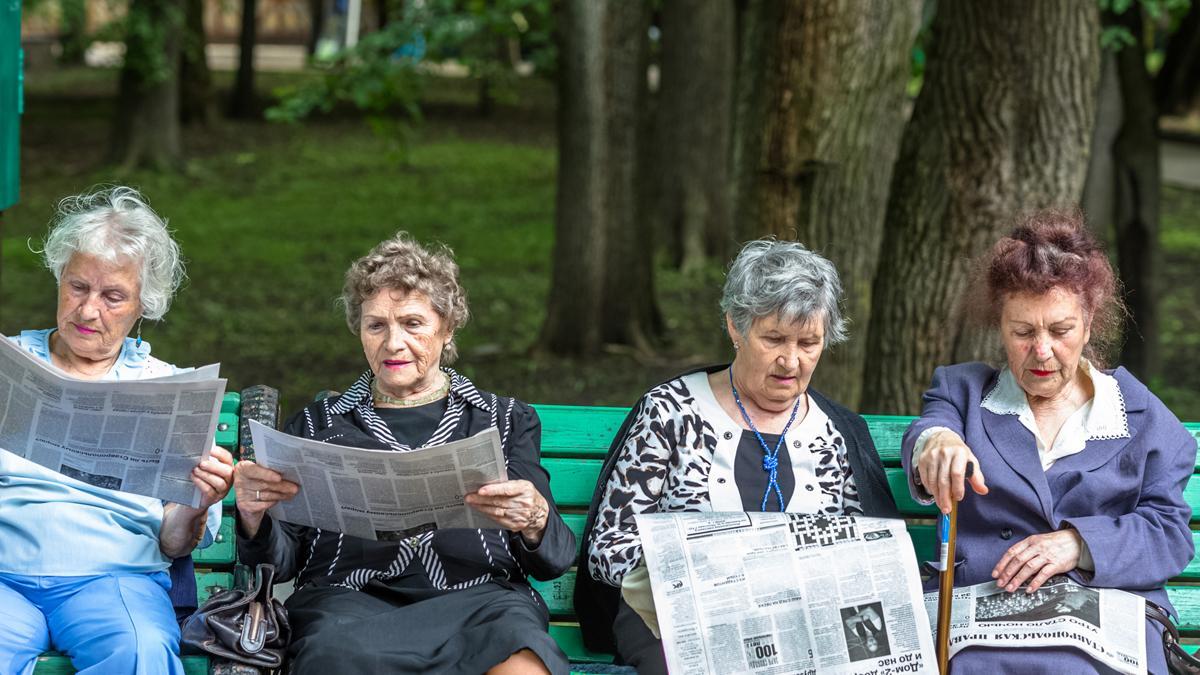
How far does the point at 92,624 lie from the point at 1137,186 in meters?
7.04

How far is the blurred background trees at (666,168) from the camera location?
5453mm

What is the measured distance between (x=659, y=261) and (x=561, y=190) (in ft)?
15.3

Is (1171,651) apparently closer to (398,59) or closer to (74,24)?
(398,59)

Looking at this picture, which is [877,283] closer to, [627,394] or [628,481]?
[628,481]

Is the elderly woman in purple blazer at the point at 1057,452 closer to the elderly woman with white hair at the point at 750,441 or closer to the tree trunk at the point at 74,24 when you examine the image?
the elderly woman with white hair at the point at 750,441

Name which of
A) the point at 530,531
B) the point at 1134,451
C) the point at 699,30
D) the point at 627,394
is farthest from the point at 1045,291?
the point at 699,30

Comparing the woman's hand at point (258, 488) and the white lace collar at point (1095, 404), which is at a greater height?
the white lace collar at point (1095, 404)

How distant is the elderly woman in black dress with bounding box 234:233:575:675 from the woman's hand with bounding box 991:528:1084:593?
1.04 metres

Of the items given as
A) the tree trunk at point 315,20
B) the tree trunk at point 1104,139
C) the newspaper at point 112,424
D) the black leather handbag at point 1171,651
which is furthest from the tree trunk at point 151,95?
the black leather handbag at point 1171,651

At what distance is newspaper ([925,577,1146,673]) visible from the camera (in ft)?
10.9

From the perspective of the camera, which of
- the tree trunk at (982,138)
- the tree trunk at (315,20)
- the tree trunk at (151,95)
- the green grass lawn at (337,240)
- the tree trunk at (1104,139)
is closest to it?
the tree trunk at (982,138)

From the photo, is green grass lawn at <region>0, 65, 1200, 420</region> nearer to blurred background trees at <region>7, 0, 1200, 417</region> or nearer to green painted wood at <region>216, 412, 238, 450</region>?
blurred background trees at <region>7, 0, 1200, 417</region>

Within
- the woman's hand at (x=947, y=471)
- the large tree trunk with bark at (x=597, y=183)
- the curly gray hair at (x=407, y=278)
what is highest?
the curly gray hair at (x=407, y=278)

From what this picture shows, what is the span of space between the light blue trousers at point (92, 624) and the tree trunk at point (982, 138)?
307cm
